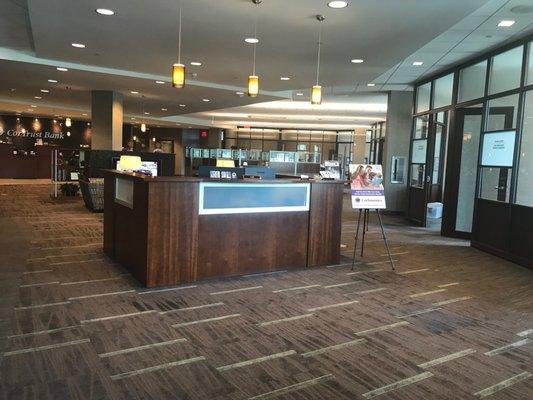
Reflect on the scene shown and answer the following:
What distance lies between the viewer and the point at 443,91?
9.12m

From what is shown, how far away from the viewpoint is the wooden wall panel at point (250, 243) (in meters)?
4.77

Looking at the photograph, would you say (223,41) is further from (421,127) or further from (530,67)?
(421,127)

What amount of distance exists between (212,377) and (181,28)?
4.48m

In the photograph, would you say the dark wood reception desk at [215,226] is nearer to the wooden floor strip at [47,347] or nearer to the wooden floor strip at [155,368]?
the wooden floor strip at [47,347]

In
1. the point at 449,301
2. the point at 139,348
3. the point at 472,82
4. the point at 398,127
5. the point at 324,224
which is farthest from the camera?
the point at 398,127

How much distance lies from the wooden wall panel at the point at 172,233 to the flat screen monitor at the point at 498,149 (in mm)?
4892

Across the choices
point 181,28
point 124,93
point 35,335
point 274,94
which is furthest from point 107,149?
point 35,335

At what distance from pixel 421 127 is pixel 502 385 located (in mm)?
8197

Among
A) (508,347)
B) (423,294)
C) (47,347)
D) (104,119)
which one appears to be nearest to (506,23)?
(423,294)

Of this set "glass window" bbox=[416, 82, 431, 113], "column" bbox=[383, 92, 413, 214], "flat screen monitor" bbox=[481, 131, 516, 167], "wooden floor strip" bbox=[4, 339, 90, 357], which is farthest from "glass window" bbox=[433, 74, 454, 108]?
"wooden floor strip" bbox=[4, 339, 90, 357]

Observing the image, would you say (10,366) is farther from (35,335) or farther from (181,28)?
(181,28)

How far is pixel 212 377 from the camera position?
2752 millimetres

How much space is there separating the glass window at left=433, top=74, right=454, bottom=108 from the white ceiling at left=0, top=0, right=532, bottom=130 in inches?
20.0

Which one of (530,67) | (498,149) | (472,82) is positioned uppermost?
(472,82)
